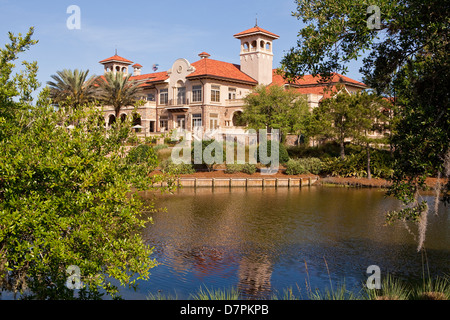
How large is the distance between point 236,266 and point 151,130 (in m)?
50.7

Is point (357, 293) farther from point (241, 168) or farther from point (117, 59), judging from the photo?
point (117, 59)

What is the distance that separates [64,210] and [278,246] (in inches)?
484

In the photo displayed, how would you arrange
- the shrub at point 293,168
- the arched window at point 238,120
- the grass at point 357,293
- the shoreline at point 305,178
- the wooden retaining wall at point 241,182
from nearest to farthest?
the grass at point 357,293 < the wooden retaining wall at point 241,182 < the shoreline at point 305,178 < the shrub at point 293,168 < the arched window at point 238,120

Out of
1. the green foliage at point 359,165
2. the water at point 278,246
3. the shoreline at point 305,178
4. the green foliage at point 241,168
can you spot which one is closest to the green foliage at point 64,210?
the water at point 278,246

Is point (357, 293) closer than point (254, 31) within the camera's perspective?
Yes

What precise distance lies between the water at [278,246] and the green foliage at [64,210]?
4945mm

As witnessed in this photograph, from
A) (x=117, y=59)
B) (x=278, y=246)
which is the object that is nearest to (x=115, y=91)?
(x=117, y=59)

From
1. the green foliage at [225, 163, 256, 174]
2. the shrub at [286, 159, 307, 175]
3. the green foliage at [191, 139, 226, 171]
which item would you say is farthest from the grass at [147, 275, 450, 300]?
the green foliage at [191, 139, 226, 171]

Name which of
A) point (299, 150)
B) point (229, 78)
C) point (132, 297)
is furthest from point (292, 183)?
point (132, 297)

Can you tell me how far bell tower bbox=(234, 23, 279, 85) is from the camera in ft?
201

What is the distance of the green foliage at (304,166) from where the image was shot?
44.3 m

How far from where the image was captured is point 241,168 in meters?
43.8

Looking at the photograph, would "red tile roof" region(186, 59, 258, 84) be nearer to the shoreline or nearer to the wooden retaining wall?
the shoreline

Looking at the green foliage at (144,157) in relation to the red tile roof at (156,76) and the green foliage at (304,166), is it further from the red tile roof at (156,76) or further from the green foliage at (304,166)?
the red tile roof at (156,76)
